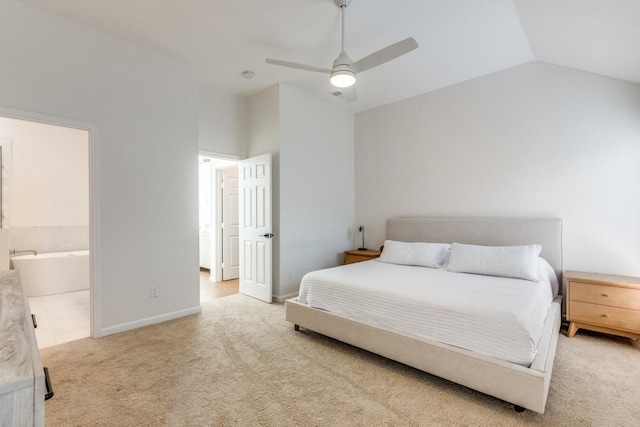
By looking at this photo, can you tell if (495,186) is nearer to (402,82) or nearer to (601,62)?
(601,62)

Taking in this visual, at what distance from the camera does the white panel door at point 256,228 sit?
425 cm

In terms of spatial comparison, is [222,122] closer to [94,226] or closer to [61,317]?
[94,226]

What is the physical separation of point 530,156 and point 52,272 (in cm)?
697

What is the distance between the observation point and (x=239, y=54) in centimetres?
344

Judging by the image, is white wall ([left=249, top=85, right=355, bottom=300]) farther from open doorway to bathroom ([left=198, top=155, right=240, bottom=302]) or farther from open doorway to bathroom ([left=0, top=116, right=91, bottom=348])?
open doorway to bathroom ([left=0, top=116, right=91, bottom=348])

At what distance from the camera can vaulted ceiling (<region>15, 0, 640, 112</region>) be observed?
2562 mm

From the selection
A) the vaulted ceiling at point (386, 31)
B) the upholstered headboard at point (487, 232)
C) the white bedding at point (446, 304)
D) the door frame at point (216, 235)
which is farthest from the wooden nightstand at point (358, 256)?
the vaulted ceiling at point (386, 31)

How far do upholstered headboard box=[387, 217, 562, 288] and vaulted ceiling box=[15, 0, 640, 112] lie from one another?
1.74m

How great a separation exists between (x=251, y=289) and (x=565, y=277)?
3.87 m

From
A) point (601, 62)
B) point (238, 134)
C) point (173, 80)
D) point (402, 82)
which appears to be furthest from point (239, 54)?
point (601, 62)

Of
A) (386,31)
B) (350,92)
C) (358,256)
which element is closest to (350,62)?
(350,92)

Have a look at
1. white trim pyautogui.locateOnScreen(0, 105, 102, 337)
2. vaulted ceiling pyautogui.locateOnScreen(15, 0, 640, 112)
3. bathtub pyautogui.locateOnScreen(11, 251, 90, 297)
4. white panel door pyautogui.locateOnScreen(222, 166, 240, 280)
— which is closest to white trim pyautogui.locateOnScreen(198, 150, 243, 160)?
vaulted ceiling pyautogui.locateOnScreen(15, 0, 640, 112)

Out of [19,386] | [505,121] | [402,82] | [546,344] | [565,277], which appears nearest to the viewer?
[19,386]

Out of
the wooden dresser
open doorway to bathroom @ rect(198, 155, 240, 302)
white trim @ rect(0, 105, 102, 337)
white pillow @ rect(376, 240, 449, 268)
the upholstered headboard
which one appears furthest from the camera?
open doorway to bathroom @ rect(198, 155, 240, 302)
